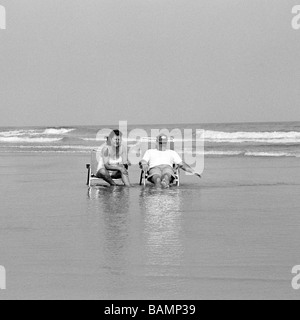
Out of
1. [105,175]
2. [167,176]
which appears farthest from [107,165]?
[167,176]

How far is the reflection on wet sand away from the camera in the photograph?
5.52 metres

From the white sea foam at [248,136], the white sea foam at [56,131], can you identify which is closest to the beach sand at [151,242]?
the white sea foam at [248,136]

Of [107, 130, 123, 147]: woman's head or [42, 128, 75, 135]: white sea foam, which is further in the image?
[42, 128, 75, 135]: white sea foam

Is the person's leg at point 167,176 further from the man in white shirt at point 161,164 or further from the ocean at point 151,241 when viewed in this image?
the ocean at point 151,241

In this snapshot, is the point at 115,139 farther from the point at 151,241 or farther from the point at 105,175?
the point at 151,241

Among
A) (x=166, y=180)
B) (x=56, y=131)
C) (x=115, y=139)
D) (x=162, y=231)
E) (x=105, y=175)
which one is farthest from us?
(x=56, y=131)

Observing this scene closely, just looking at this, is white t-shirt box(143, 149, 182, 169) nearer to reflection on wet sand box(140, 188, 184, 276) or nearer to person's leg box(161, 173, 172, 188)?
person's leg box(161, 173, 172, 188)

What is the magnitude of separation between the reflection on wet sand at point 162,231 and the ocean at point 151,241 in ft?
0.03

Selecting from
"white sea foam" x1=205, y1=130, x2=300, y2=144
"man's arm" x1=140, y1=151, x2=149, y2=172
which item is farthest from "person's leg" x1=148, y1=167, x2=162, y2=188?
"white sea foam" x1=205, y1=130, x2=300, y2=144

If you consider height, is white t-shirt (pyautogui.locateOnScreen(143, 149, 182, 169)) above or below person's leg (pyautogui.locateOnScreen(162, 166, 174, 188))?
above

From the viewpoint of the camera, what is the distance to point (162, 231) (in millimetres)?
6996

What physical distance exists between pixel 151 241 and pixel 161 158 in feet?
17.5

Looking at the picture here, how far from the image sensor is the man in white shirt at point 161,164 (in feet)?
37.6

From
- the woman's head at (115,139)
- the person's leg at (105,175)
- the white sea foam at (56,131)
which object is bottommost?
the person's leg at (105,175)
